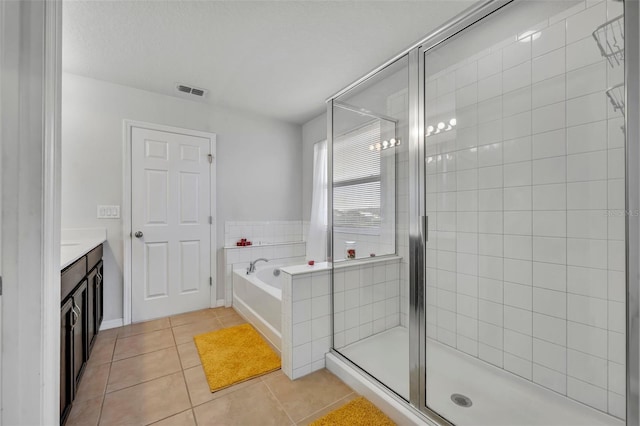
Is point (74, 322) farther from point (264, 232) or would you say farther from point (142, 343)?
point (264, 232)

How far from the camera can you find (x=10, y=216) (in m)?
0.79

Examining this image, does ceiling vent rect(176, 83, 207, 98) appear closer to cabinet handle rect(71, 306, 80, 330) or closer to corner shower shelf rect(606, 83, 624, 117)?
cabinet handle rect(71, 306, 80, 330)

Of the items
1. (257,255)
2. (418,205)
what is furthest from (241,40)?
(257,255)

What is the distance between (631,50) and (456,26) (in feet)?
2.50

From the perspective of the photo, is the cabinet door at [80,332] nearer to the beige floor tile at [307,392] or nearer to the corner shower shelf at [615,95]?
the beige floor tile at [307,392]

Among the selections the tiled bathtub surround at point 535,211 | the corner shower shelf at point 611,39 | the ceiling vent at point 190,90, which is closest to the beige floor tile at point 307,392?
the tiled bathtub surround at point 535,211

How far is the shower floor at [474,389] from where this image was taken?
4.45 ft

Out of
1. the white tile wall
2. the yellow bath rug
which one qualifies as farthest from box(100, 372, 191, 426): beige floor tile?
the yellow bath rug

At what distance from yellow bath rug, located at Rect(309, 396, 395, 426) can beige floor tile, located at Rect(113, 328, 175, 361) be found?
59.7 inches

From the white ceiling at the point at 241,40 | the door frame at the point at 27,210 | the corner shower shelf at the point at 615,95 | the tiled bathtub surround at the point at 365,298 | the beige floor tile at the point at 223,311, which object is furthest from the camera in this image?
the beige floor tile at the point at 223,311

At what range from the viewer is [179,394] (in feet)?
5.25

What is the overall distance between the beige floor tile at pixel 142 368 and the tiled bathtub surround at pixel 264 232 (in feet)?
4.53

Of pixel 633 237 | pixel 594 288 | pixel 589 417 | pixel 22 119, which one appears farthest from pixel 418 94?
pixel 589 417

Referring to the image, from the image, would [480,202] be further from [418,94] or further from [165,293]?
[165,293]
